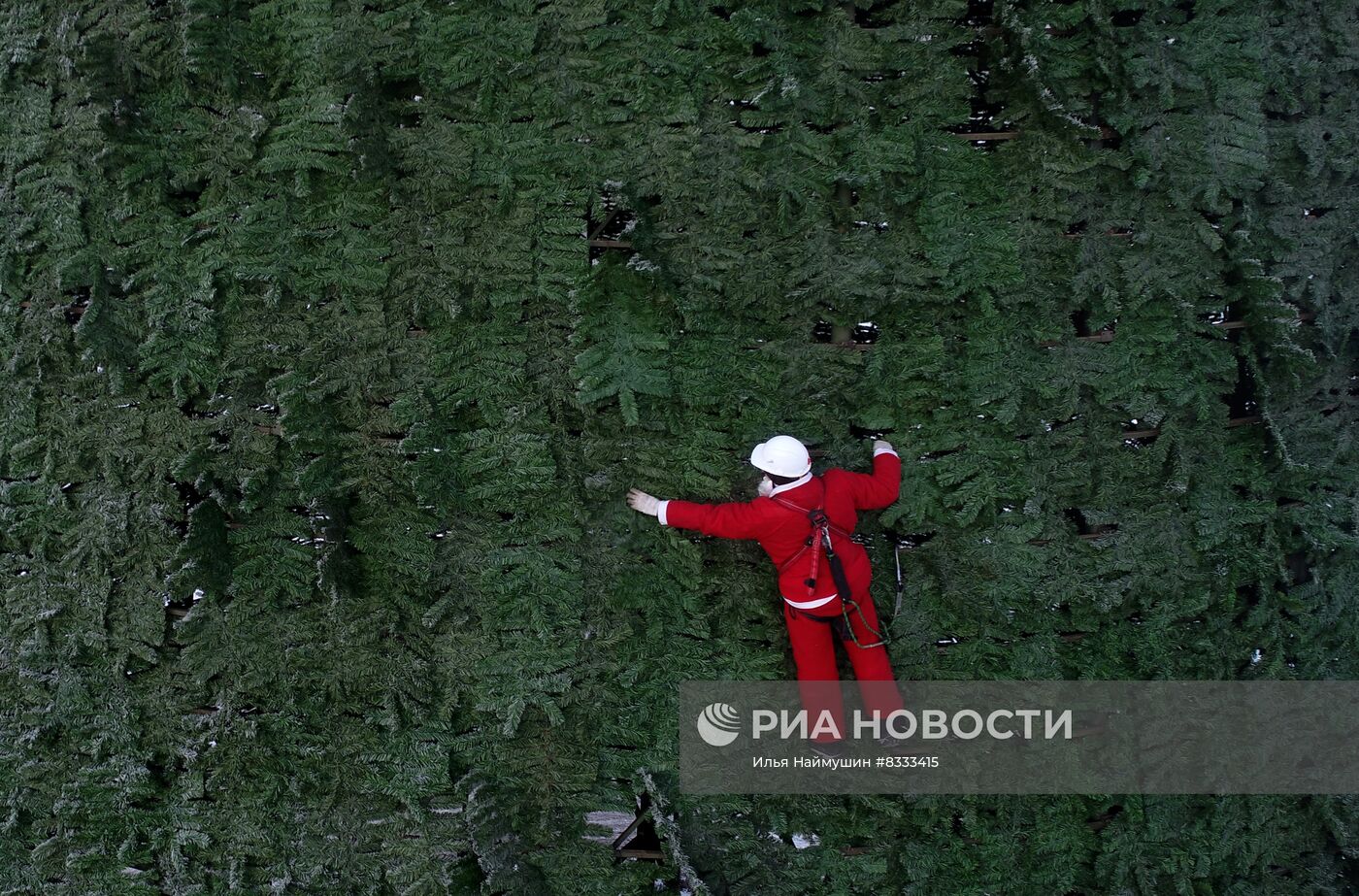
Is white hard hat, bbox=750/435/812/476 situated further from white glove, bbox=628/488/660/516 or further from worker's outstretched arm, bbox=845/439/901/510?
white glove, bbox=628/488/660/516

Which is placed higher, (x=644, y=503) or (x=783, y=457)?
(x=783, y=457)

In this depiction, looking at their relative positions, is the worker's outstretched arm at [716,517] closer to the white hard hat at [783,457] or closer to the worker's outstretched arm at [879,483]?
the white hard hat at [783,457]


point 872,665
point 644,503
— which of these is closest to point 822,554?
point 872,665

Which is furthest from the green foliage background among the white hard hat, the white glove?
the white hard hat

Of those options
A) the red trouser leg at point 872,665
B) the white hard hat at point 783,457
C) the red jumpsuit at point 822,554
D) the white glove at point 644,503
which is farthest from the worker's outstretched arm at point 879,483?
the white glove at point 644,503

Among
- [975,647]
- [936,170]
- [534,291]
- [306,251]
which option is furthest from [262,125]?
[975,647]

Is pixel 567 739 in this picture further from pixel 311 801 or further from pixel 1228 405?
pixel 1228 405

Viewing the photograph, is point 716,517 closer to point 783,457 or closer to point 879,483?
point 783,457
